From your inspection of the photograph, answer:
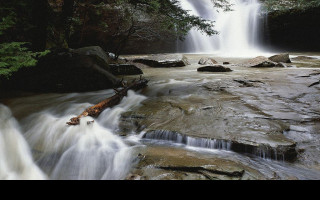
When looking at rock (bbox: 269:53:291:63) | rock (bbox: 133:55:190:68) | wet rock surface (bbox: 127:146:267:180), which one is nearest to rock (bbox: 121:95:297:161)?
wet rock surface (bbox: 127:146:267:180)

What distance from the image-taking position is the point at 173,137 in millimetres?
3521

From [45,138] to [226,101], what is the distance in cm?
379

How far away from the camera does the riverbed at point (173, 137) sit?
2.70 meters

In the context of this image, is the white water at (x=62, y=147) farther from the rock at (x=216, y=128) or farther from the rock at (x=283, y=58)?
the rock at (x=283, y=58)

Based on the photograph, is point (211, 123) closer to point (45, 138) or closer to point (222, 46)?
point (45, 138)

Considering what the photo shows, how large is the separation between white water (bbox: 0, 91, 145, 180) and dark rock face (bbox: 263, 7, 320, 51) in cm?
1899

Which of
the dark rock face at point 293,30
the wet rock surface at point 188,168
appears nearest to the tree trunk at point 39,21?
the wet rock surface at point 188,168

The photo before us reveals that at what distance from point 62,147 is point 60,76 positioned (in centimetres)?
340

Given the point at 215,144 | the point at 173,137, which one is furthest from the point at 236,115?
the point at 173,137

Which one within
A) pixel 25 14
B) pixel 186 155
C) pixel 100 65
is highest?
pixel 25 14

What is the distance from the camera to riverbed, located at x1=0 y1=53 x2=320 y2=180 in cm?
270
